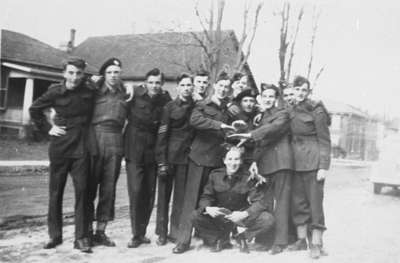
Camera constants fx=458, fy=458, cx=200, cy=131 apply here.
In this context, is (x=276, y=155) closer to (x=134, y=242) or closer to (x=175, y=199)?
(x=175, y=199)

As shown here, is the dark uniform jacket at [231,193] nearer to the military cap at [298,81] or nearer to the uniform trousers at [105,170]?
the uniform trousers at [105,170]

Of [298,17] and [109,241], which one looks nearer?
[109,241]

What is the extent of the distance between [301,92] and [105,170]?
7.78ft

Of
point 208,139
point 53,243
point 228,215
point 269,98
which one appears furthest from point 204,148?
point 53,243

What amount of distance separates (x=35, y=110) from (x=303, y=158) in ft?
9.82

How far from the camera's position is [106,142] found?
5.07m

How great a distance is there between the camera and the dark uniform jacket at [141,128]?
17.3 ft

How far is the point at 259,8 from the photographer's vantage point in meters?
19.2

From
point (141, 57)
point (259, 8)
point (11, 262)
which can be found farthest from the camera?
point (141, 57)

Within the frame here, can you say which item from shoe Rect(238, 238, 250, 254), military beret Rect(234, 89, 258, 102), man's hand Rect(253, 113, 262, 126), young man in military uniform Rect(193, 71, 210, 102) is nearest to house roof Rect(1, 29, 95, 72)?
young man in military uniform Rect(193, 71, 210, 102)

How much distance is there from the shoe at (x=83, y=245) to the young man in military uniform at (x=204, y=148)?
3.32ft

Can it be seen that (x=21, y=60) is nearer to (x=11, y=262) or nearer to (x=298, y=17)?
(x=298, y=17)

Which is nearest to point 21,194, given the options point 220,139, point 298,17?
point 220,139

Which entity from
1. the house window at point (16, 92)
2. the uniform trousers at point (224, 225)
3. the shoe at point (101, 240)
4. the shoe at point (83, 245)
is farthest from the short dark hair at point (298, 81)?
the house window at point (16, 92)
